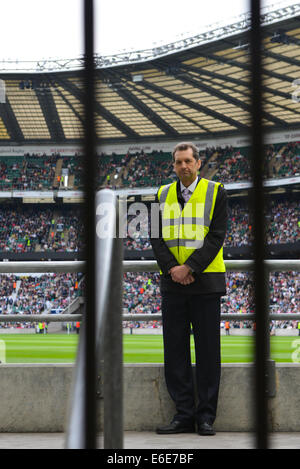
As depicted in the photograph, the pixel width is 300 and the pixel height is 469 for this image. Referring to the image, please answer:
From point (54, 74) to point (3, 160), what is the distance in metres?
5.86

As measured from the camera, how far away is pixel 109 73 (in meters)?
30.7

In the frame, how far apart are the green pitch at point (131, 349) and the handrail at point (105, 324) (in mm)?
11735

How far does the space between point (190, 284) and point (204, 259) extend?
0.16 metres

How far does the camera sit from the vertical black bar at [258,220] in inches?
51.8

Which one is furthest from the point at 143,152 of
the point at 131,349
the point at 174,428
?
the point at 174,428

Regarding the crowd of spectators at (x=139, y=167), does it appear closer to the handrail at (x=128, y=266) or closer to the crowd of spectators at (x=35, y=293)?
the crowd of spectators at (x=35, y=293)

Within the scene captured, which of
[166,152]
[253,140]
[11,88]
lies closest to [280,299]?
[166,152]

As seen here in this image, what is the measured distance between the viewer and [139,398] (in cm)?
309

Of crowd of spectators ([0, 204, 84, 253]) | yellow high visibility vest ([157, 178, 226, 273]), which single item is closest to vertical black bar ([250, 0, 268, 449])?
yellow high visibility vest ([157, 178, 226, 273])

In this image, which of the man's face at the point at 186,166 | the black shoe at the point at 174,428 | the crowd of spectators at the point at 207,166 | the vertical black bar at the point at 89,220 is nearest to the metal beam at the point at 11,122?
the crowd of spectators at the point at 207,166

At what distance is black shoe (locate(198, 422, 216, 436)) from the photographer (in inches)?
112

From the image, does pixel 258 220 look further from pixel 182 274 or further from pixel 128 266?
pixel 128 266

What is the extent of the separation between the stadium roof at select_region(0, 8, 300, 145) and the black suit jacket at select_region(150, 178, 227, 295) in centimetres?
2496
